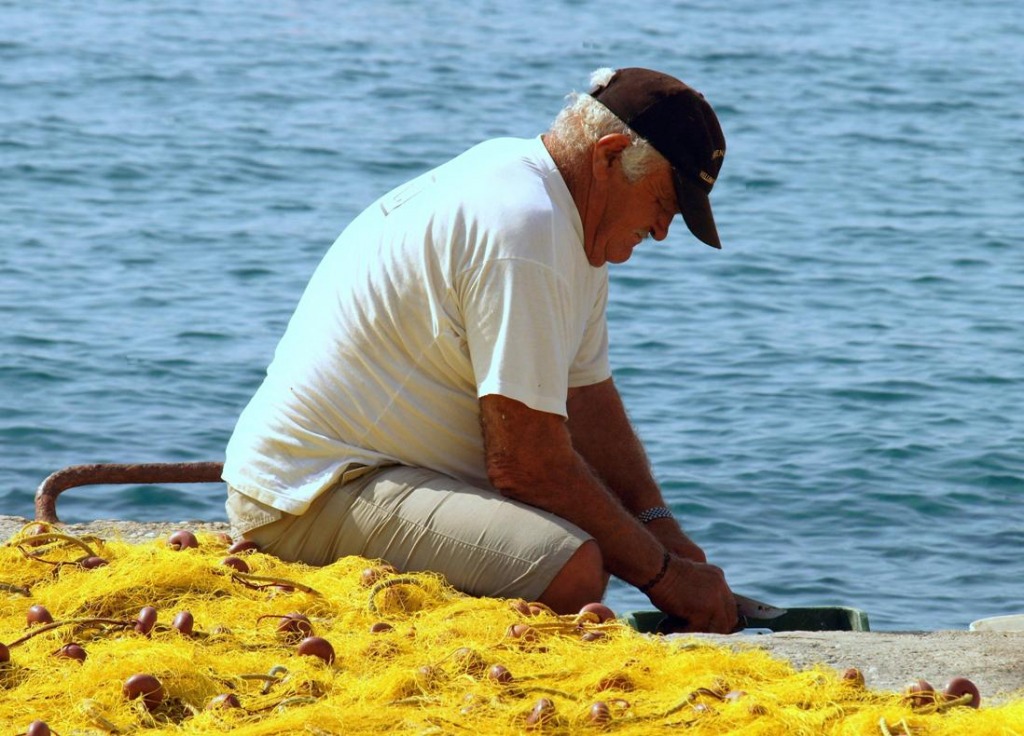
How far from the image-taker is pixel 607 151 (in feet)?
13.4

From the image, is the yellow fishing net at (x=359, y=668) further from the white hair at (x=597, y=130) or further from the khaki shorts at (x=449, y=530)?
the white hair at (x=597, y=130)

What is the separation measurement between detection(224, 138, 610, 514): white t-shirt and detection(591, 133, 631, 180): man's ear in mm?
101

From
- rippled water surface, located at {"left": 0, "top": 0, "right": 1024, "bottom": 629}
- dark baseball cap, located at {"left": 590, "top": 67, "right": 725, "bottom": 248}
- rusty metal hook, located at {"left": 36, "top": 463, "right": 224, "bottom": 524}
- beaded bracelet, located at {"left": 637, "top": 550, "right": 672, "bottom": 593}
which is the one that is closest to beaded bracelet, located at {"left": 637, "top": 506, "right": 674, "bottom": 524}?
beaded bracelet, located at {"left": 637, "top": 550, "right": 672, "bottom": 593}

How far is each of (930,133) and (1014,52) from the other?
4.97 meters

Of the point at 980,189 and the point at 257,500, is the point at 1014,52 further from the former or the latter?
the point at 257,500

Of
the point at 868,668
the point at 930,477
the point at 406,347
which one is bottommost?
the point at 930,477

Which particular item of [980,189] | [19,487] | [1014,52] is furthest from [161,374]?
[1014,52]

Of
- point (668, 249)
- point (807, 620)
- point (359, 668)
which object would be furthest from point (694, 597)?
point (668, 249)

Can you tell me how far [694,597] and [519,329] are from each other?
0.88 m

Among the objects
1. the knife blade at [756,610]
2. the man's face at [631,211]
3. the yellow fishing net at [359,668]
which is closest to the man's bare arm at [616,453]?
the knife blade at [756,610]

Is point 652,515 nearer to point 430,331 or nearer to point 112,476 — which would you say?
point 430,331

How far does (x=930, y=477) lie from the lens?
8586 millimetres

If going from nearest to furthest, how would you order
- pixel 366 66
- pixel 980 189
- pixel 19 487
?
pixel 19 487 → pixel 980 189 → pixel 366 66

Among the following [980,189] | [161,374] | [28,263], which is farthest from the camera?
[980,189]
